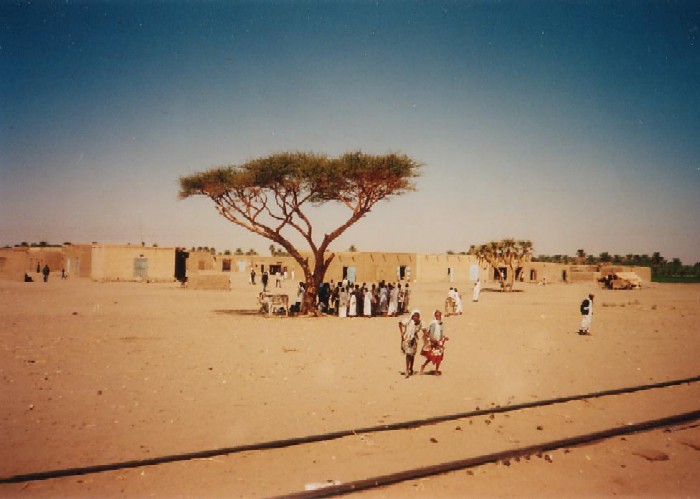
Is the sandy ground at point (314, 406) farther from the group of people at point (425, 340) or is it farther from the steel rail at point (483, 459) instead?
the group of people at point (425, 340)

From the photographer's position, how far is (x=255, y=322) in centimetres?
1942

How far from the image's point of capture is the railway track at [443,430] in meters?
5.30

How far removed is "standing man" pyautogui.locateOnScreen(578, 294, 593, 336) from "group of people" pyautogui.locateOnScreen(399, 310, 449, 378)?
27.3ft

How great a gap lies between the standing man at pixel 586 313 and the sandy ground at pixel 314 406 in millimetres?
627

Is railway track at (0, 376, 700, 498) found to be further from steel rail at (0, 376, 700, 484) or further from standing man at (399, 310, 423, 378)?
standing man at (399, 310, 423, 378)

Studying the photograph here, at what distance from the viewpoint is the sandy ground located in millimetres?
5570

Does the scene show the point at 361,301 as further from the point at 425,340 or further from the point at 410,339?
the point at 410,339

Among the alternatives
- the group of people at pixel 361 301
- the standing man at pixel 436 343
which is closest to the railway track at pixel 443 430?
the standing man at pixel 436 343

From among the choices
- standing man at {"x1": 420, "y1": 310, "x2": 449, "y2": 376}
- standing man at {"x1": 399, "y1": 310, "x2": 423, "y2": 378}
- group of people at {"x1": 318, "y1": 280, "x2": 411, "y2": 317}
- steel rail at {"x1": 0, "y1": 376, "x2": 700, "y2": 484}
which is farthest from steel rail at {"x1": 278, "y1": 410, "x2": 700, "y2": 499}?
group of people at {"x1": 318, "y1": 280, "x2": 411, "y2": 317}

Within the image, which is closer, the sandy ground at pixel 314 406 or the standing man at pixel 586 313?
the sandy ground at pixel 314 406

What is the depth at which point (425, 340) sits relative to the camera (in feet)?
36.4

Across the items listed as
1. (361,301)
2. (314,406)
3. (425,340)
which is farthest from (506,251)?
(314,406)

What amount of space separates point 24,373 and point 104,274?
3524 cm

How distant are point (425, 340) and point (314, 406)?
3.70 meters
